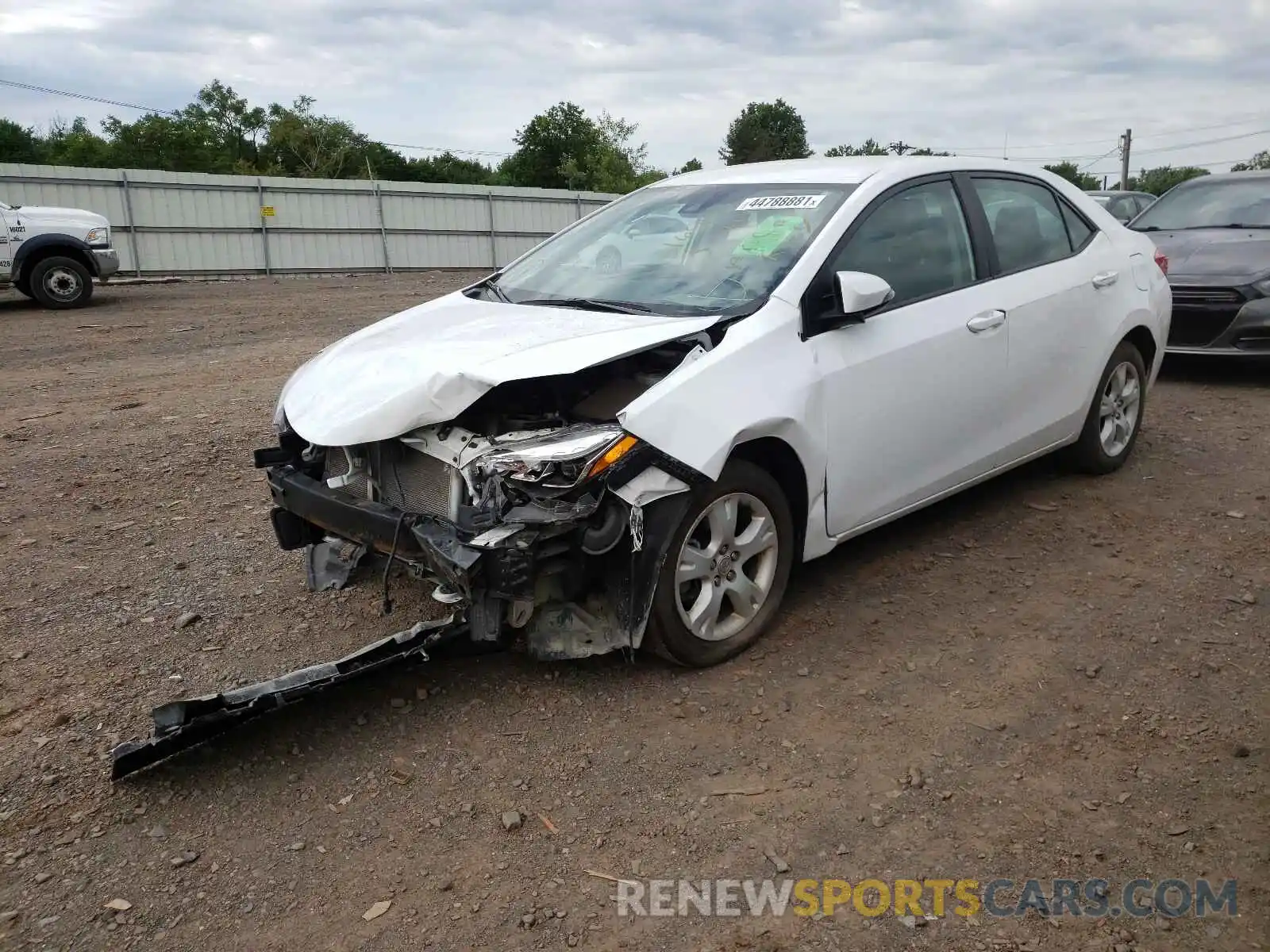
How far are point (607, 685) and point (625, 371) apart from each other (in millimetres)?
1099

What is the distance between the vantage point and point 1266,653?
3576 mm

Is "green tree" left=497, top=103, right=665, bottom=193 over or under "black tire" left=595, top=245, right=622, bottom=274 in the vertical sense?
over

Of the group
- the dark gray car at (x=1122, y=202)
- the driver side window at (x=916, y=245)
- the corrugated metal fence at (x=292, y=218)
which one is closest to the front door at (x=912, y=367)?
the driver side window at (x=916, y=245)

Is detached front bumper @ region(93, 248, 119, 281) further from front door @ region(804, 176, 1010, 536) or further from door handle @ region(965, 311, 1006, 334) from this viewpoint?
door handle @ region(965, 311, 1006, 334)

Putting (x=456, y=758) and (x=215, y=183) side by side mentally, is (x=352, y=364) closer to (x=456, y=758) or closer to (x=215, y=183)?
(x=456, y=758)

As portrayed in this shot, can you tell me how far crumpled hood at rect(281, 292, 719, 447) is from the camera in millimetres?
3244

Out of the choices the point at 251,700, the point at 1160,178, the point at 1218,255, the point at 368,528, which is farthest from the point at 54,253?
the point at 1160,178

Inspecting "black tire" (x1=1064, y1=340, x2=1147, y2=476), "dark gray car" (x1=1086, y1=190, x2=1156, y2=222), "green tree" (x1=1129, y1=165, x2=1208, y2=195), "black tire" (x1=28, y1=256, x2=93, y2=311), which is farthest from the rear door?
"green tree" (x1=1129, y1=165, x2=1208, y2=195)

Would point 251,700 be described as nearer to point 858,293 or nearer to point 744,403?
point 744,403

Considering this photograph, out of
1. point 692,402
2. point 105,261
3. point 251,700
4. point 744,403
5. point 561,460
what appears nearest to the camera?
point 251,700

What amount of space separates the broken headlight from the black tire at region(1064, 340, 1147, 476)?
10.4ft

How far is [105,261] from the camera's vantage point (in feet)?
47.9

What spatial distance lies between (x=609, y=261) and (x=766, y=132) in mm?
84643

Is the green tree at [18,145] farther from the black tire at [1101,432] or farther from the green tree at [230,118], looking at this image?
the black tire at [1101,432]
